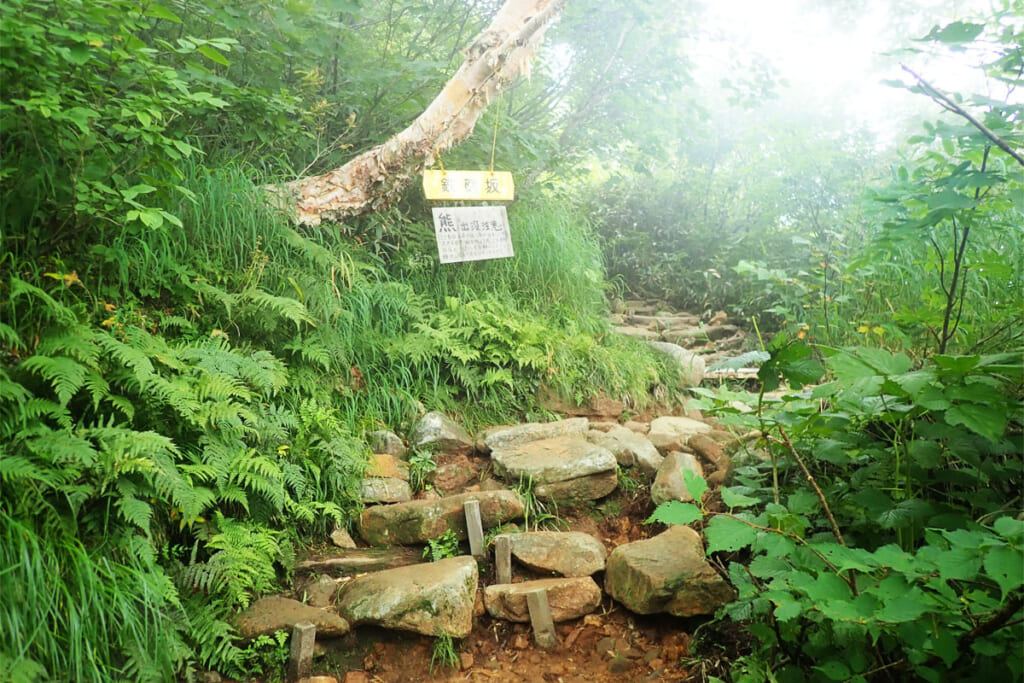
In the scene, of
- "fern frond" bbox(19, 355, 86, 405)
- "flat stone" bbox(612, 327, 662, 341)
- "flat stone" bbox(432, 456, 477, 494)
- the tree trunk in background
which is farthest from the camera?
"flat stone" bbox(612, 327, 662, 341)

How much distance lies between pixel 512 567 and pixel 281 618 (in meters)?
1.16

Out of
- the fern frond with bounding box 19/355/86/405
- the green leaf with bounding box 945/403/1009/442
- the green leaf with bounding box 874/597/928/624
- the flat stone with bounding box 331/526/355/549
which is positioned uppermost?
the fern frond with bounding box 19/355/86/405

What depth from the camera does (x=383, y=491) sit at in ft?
11.2

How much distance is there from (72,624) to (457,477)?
2058 mm

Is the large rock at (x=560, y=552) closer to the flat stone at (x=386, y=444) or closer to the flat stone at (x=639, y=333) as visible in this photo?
the flat stone at (x=386, y=444)

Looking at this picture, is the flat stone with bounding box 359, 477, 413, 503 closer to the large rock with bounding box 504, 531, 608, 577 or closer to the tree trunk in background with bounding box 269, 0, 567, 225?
the large rock with bounding box 504, 531, 608, 577

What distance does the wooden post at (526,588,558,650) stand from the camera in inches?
108

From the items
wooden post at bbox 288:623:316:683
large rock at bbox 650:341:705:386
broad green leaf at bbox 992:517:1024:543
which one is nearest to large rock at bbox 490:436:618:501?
wooden post at bbox 288:623:316:683

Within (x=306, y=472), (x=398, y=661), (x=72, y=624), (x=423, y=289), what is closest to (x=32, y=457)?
(x=72, y=624)

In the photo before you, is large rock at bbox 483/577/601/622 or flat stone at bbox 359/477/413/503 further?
flat stone at bbox 359/477/413/503

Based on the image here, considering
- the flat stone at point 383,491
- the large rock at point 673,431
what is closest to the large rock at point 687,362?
the large rock at point 673,431

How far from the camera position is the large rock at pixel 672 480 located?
3.26 m

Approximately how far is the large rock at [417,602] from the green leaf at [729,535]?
4.86ft

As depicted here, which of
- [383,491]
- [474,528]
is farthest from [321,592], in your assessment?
[474,528]
